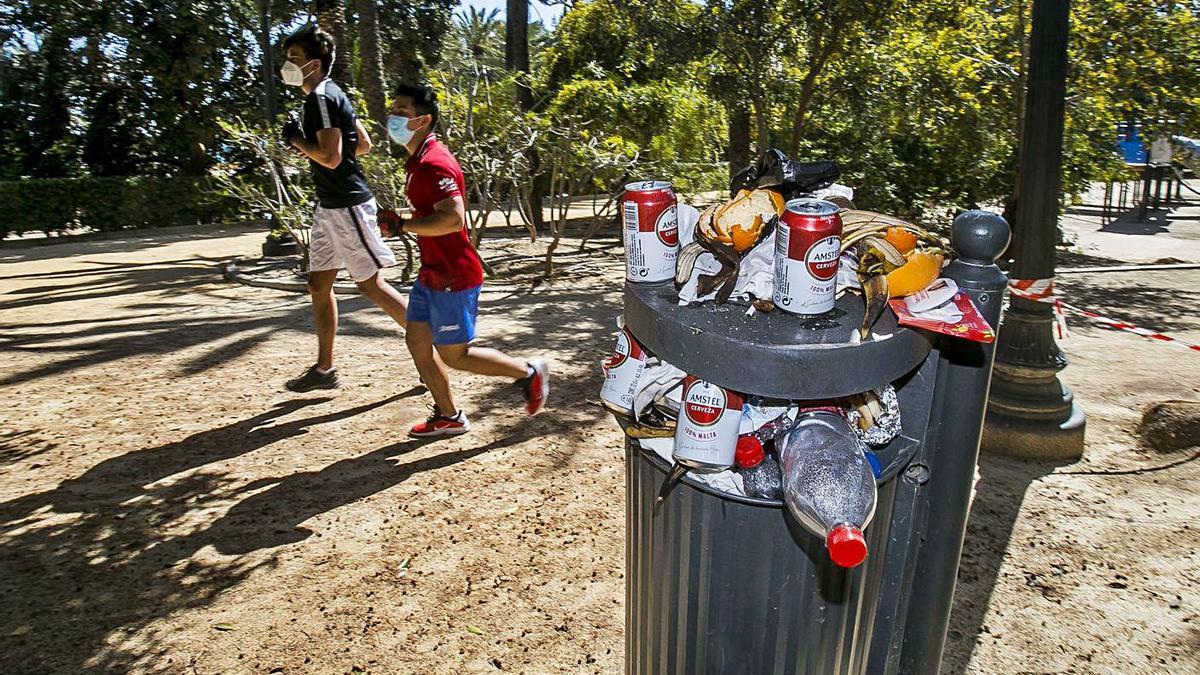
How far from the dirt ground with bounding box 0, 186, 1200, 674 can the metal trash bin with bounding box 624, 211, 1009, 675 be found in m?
1.01

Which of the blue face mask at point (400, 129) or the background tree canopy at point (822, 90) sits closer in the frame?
the blue face mask at point (400, 129)

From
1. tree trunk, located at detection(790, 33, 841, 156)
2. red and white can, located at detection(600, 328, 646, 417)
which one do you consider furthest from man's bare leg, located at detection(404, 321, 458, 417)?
tree trunk, located at detection(790, 33, 841, 156)

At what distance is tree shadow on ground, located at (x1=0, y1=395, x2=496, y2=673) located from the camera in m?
2.65

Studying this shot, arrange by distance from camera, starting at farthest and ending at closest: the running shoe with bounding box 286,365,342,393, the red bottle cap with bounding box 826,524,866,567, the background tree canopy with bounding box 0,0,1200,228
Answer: the background tree canopy with bounding box 0,0,1200,228, the running shoe with bounding box 286,365,342,393, the red bottle cap with bounding box 826,524,866,567

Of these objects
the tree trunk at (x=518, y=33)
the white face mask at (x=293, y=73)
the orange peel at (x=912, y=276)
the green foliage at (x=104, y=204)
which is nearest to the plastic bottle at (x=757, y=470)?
the orange peel at (x=912, y=276)

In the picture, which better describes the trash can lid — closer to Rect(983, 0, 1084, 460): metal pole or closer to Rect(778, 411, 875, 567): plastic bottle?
Rect(778, 411, 875, 567): plastic bottle

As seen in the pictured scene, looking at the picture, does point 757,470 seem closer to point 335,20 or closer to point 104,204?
point 335,20

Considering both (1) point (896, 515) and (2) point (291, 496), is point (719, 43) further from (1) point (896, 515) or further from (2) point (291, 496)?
(1) point (896, 515)

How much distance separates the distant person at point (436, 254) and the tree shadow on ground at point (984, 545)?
235 centimetres

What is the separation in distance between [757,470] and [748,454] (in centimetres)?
4

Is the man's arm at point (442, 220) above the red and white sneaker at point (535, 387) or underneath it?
above

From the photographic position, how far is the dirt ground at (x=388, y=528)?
2.64 metres

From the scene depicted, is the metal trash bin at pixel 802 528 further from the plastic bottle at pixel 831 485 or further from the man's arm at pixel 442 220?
the man's arm at pixel 442 220

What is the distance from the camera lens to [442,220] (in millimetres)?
3775
